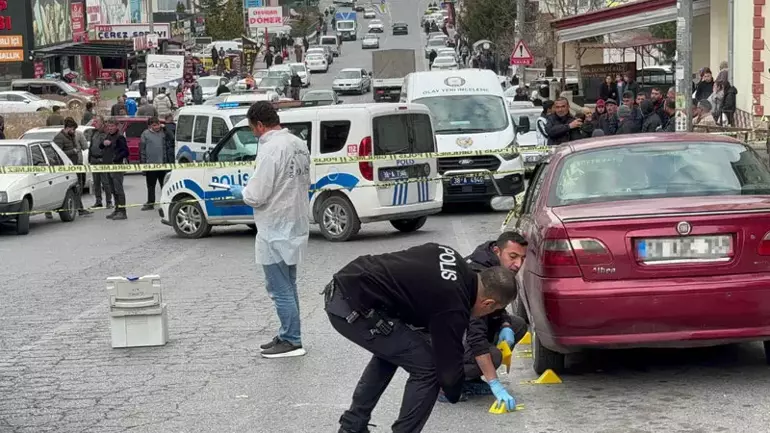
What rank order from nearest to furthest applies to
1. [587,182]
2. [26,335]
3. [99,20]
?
1. [587,182]
2. [26,335]
3. [99,20]

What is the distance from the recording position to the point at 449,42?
100062 mm

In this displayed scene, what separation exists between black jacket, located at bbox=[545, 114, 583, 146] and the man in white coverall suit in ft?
33.2

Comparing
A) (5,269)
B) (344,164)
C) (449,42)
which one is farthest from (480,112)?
(449,42)

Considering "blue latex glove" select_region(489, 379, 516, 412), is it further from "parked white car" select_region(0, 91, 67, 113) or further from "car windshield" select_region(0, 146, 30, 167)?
"parked white car" select_region(0, 91, 67, 113)

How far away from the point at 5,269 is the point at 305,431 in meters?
9.59

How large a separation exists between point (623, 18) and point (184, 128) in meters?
18.4

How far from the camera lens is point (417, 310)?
5781 millimetres

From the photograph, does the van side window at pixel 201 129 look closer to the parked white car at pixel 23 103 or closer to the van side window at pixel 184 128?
the van side window at pixel 184 128

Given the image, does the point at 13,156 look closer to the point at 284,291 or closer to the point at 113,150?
the point at 113,150

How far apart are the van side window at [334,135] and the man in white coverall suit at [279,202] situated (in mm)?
8071

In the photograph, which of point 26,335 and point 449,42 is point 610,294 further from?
point 449,42

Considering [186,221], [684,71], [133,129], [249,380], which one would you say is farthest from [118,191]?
[249,380]

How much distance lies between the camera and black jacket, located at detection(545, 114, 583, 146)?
1912cm

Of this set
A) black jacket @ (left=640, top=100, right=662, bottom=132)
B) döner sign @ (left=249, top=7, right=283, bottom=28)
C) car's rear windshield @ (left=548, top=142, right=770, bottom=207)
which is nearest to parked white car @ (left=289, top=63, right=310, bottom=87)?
döner sign @ (left=249, top=7, right=283, bottom=28)
